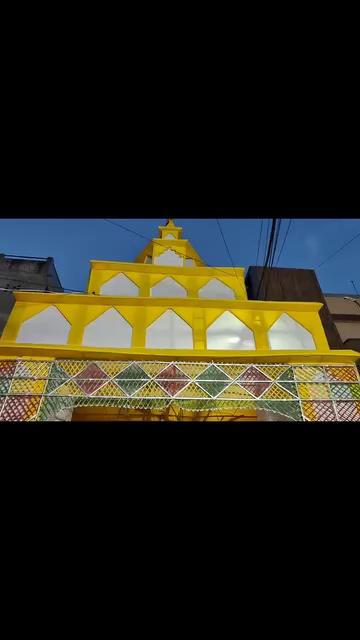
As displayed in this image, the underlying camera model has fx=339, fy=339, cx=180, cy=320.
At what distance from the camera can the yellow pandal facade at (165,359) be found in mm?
7472

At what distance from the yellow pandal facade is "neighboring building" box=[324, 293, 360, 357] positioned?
6.19 m

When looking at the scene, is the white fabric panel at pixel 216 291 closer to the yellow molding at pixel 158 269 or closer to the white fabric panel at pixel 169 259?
the yellow molding at pixel 158 269

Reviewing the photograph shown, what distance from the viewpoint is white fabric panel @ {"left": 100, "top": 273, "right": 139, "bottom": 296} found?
451 inches

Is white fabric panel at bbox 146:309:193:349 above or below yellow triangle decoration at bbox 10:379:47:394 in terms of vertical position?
above

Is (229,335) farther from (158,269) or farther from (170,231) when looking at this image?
(170,231)

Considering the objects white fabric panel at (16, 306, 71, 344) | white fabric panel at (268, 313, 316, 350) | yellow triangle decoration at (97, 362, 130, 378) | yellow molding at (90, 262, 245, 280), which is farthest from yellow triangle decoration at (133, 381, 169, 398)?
yellow molding at (90, 262, 245, 280)

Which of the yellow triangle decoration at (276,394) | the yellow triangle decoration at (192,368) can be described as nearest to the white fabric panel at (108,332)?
the yellow triangle decoration at (192,368)

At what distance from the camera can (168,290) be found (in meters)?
11.7

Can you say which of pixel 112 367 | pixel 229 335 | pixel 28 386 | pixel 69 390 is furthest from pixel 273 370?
pixel 28 386

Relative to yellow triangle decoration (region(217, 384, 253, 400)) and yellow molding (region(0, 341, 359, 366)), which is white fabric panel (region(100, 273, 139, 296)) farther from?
yellow triangle decoration (region(217, 384, 253, 400))
